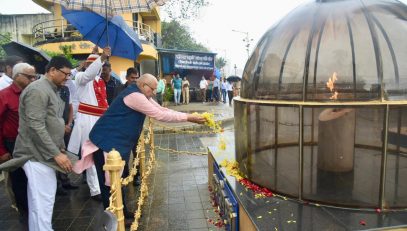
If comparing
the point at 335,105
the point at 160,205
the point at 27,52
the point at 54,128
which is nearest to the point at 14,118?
the point at 54,128

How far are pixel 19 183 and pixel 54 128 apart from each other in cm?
124

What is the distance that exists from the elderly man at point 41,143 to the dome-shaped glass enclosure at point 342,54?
2.31m

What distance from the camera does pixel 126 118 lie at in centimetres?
369

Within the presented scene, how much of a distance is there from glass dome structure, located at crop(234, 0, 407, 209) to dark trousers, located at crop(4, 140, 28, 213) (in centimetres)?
295

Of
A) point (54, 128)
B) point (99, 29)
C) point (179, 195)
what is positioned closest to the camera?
point (54, 128)

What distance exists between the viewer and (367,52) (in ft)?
10.3

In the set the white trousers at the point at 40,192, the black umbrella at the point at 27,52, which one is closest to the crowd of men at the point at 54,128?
the white trousers at the point at 40,192

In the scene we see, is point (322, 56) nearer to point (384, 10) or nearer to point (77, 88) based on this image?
point (384, 10)

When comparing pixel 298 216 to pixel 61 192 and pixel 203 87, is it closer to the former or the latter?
pixel 61 192

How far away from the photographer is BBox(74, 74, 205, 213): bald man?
3619mm

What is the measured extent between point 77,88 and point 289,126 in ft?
10.5

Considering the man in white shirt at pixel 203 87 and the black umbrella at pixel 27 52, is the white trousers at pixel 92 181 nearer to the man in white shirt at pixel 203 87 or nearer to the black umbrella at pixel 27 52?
the black umbrella at pixel 27 52

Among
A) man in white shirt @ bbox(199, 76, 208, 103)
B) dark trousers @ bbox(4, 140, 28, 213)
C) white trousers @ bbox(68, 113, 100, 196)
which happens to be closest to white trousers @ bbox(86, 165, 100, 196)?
white trousers @ bbox(68, 113, 100, 196)

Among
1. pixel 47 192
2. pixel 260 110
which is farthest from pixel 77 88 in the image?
pixel 260 110
